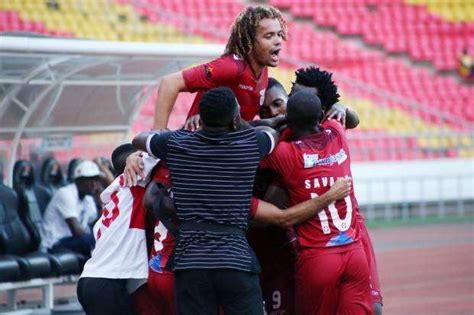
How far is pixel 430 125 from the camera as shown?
1118 inches

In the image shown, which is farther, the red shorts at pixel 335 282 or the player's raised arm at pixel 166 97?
the player's raised arm at pixel 166 97

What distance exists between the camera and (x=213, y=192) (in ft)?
22.1

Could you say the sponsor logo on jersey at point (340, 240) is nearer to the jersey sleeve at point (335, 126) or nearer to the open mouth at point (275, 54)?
the jersey sleeve at point (335, 126)

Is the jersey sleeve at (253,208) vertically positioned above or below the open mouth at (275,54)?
below

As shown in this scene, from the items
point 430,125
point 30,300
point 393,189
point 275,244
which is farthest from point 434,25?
point 275,244

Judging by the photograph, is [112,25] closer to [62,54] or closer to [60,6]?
[60,6]

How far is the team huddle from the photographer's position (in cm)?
674

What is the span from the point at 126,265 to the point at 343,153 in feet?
5.01

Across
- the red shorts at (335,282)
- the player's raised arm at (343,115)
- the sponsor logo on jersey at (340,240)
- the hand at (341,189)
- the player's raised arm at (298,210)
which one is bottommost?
the red shorts at (335,282)

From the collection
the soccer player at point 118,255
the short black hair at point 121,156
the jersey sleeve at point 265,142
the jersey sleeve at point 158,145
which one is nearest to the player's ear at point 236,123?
the jersey sleeve at point 265,142

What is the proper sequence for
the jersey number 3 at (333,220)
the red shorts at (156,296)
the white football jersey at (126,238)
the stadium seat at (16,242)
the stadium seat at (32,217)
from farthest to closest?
the stadium seat at (32,217) < the stadium seat at (16,242) < the white football jersey at (126,238) < the jersey number 3 at (333,220) < the red shorts at (156,296)

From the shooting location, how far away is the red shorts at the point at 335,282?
7250 millimetres

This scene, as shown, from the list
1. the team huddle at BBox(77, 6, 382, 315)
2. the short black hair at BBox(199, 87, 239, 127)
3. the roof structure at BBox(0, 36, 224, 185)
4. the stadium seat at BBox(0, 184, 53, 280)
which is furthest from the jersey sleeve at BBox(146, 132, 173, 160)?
the stadium seat at BBox(0, 184, 53, 280)

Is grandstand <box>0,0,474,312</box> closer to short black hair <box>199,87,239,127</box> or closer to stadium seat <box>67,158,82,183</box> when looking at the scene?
stadium seat <box>67,158,82,183</box>
